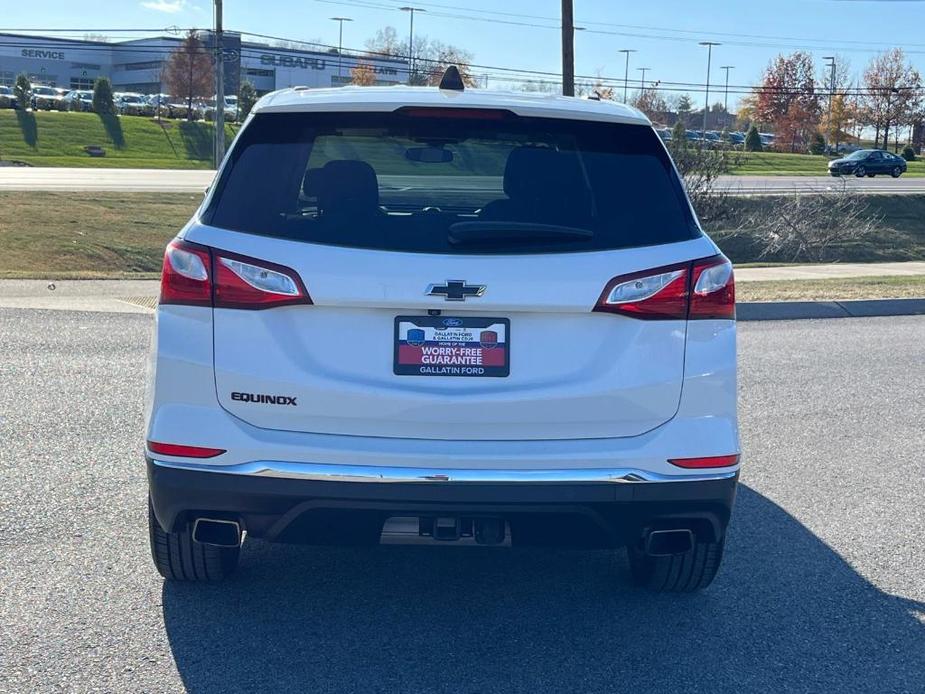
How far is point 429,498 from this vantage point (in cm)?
359

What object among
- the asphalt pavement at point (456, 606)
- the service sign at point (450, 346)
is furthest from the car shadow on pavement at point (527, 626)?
the service sign at point (450, 346)

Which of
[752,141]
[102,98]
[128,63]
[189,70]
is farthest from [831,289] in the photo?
[128,63]

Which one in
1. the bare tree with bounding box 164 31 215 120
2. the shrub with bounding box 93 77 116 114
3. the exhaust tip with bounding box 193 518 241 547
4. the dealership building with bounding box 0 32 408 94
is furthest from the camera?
the dealership building with bounding box 0 32 408 94

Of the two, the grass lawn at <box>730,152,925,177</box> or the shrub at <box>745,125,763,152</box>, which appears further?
the shrub at <box>745,125,763,152</box>

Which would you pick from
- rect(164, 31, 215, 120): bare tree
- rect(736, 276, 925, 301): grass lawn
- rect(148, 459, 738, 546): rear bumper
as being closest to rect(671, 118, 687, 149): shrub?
rect(736, 276, 925, 301): grass lawn

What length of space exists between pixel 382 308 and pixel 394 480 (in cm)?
54

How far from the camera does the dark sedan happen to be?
55.2 metres

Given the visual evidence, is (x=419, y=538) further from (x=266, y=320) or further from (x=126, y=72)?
(x=126, y=72)

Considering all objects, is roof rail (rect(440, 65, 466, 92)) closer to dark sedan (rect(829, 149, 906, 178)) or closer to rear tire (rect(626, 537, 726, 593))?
rear tire (rect(626, 537, 726, 593))

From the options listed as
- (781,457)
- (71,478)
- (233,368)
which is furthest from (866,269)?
(233,368)

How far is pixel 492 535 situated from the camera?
3.79m

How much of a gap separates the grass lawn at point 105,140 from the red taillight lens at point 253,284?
46.4 meters

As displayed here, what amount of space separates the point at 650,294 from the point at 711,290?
0.80 feet

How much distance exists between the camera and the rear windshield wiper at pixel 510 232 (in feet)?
12.0
